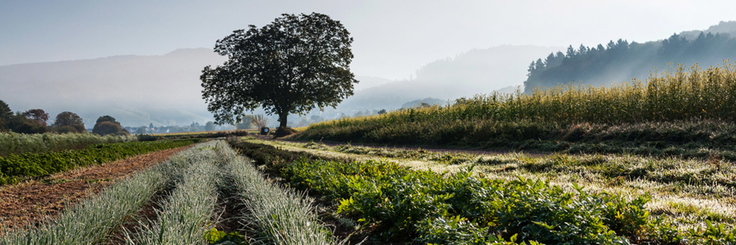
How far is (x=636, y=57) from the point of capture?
546 feet

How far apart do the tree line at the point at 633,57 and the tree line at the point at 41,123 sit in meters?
165

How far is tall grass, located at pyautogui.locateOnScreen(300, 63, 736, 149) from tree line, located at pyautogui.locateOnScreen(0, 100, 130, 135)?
18.0m

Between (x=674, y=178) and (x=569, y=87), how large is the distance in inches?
308

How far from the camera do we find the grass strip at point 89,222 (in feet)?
6.85

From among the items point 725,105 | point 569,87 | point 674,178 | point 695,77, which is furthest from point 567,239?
point 569,87

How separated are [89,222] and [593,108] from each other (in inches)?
426

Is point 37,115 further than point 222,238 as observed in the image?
Yes

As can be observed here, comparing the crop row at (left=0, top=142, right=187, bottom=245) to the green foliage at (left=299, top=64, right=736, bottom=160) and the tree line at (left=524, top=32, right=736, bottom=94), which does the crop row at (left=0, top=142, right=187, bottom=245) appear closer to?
the green foliage at (left=299, top=64, right=736, bottom=160)

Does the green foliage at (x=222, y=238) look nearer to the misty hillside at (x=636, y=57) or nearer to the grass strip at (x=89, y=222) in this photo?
the grass strip at (x=89, y=222)

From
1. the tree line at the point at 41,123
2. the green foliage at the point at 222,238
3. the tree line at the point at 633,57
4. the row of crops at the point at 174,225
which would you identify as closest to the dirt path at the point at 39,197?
the row of crops at the point at 174,225

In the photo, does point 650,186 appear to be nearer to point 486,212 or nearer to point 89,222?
point 486,212

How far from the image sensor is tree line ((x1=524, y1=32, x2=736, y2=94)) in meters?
142

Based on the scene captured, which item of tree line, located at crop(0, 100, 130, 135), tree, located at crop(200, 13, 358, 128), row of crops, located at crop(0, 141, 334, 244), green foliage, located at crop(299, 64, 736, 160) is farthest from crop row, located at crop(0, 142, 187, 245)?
tree, located at crop(200, 13, 358, 128)

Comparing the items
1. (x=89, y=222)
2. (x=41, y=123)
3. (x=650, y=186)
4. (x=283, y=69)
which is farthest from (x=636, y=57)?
(x=41, y=123)
